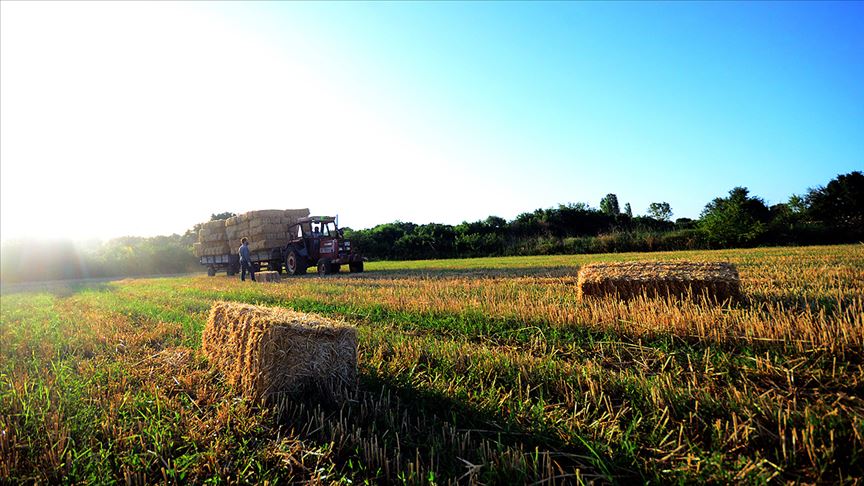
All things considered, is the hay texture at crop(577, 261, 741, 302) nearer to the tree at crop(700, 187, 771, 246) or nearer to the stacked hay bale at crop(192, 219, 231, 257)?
the stacked hay bale at crop(192, 219, 231, 257)

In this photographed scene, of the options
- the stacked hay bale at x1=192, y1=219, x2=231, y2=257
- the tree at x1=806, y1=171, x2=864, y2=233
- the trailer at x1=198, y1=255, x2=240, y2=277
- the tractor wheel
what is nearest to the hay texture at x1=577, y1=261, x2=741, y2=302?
the tractor wheel

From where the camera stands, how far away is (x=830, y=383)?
143 inches

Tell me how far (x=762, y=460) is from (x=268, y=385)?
11.9 ft

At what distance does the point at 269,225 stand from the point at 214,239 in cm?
652

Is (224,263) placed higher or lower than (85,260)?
lower

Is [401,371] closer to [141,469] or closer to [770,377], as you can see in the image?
[141,469]

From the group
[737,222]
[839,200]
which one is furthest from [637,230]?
[839,200]

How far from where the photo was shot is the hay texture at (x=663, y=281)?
700 centimetres

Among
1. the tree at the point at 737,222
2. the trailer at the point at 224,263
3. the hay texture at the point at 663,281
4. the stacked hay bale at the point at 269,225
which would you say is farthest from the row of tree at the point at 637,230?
the hay texture at the point at 663,281

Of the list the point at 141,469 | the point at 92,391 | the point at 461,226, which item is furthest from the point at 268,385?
the point at 461,226

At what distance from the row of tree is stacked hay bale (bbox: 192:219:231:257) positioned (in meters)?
16.2

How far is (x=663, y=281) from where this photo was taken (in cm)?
739

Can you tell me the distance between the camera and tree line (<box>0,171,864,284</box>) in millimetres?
30672

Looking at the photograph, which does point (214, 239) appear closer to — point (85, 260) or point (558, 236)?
point (85, 260)
